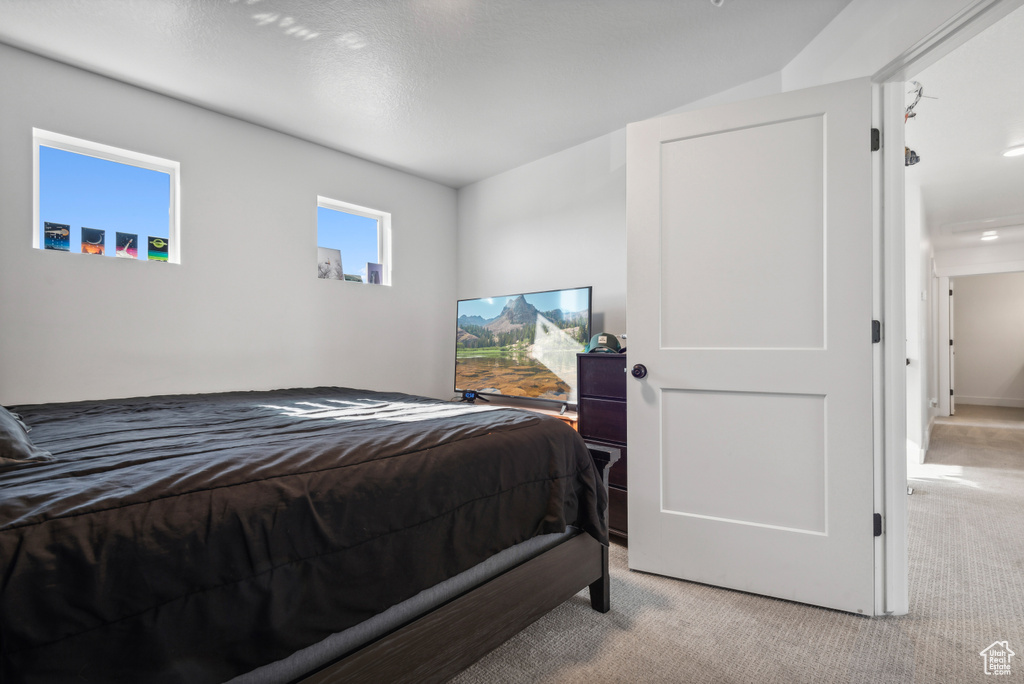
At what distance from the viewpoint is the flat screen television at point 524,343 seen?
11.5 ft

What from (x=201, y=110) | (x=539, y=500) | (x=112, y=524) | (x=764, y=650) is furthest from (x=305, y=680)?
(x=201, y=110)

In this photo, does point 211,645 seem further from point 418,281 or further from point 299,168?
point 418,281

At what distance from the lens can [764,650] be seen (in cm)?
160

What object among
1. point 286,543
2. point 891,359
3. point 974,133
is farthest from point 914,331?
point 286,543

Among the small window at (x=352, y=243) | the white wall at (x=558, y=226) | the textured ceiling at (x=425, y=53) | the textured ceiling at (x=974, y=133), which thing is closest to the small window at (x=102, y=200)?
the textured ceiling at (x=425, y=53)

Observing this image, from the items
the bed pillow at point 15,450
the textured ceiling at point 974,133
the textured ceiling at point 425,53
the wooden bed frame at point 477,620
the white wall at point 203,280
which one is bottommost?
the wooden bed frame at point 477,620

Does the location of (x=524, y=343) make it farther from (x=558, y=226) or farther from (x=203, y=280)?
(x=203, y=280)

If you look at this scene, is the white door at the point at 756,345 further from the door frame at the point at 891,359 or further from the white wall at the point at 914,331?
the white wall at the point at 914,331

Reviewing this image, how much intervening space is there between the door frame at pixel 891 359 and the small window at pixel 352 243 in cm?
350

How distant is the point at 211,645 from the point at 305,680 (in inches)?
9.0

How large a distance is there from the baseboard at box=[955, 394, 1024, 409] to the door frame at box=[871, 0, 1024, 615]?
9165 mm

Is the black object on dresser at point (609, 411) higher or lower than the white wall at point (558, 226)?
lower

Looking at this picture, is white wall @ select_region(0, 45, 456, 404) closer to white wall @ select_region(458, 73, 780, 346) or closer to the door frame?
white wall @ select_region(458, 73, 780, 346)

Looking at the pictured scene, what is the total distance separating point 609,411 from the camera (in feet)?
8.94
